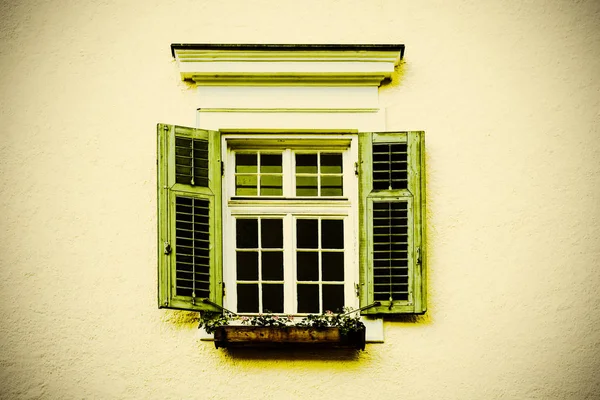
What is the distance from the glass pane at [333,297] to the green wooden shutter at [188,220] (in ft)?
2.61

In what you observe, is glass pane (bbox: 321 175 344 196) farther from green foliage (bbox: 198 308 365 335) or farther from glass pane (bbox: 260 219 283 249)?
green foliage (bbox: 198 308 365 335)

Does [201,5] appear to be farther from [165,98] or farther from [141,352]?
[141,352]

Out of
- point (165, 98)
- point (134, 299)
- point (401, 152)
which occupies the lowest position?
point (134, 299)

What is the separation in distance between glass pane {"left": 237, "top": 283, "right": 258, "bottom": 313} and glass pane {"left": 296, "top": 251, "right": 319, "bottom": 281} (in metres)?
0.35

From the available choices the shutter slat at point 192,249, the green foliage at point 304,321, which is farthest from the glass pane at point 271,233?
the green foliage at point 304,321

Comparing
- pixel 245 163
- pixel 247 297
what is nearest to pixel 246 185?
pixel 245 163

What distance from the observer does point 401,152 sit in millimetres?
5734

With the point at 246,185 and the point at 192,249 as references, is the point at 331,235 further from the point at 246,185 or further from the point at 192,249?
the point at 192,249

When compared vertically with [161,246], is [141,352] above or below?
below

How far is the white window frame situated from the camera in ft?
19.2

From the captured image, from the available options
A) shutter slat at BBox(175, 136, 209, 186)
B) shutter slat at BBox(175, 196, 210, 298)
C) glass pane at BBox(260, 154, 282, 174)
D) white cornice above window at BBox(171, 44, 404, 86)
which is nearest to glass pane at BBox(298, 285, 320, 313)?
shutter slat at BBox(175, 196, 210, 298)

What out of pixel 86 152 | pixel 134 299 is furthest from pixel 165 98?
pixel 134 299

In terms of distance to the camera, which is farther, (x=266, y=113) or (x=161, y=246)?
(x=266, y=113)

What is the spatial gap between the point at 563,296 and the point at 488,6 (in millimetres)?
2289
